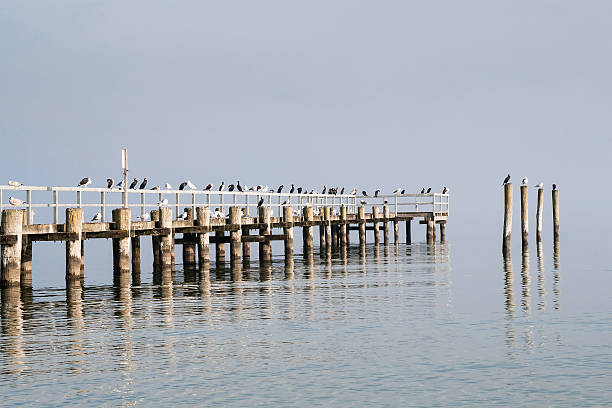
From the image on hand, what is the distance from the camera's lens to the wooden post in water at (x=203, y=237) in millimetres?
41375

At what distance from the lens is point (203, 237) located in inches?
1692

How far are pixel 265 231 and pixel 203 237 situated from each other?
6938 millimetres

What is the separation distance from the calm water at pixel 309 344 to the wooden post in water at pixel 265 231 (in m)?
12.2

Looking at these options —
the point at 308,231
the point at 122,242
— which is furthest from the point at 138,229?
the point at 308,231

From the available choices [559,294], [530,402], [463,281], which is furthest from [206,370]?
[463,281]

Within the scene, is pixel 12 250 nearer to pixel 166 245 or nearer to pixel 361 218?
pixel 166 245

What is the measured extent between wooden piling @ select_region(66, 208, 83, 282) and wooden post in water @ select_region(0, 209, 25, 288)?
1912 mm

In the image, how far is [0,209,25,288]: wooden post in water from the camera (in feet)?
98.3

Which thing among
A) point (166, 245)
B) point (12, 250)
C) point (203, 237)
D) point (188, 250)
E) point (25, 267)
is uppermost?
point (203, 237)

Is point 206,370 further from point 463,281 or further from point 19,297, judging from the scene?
point 463,281

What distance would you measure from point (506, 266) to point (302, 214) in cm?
1282

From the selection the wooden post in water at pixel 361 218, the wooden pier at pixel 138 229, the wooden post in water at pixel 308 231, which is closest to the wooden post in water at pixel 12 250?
the wooden pier at pixel 138 229

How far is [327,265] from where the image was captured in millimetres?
46375

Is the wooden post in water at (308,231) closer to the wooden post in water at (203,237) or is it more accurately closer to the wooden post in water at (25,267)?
the wooden post in water at (203,237)
